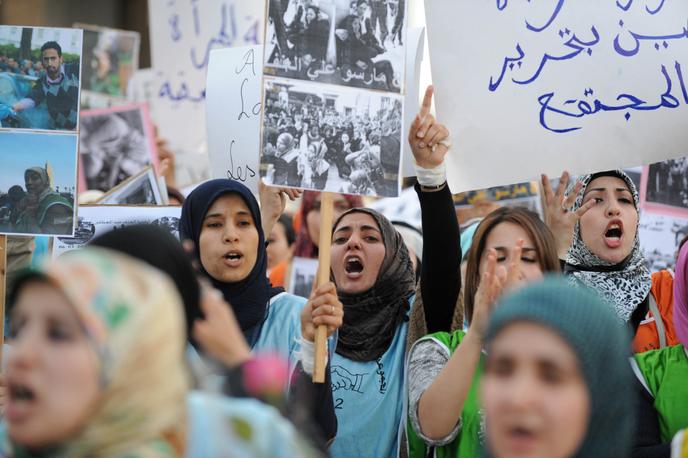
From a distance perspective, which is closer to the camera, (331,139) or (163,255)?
(163,255)

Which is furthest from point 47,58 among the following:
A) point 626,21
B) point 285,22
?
point 626,21

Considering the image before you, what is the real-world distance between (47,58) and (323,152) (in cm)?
132

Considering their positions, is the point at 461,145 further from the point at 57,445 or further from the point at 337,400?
the point at 57,445

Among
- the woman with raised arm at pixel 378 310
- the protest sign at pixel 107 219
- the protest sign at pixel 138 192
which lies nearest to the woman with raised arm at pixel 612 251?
the woman with raised arm at pixel 378 310

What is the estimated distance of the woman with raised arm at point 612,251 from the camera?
12.0ft

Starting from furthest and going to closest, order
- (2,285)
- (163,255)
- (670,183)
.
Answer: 1. (670,183)
2. (2,285)
3. (163,255)

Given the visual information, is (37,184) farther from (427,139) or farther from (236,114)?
(427,139)

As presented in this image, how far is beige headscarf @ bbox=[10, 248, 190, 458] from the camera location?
67.1 inches

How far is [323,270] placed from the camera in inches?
118

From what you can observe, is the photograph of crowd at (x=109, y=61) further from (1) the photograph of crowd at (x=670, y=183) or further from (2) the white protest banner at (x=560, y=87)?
(2) the white protest banner at (x=560, y=87)

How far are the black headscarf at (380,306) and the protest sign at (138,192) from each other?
1.16 m

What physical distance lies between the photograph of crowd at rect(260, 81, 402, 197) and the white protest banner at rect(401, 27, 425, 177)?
27.8 inches

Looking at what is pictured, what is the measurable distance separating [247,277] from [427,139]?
0.73 metres

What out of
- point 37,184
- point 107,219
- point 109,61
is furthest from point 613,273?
point 109,61
